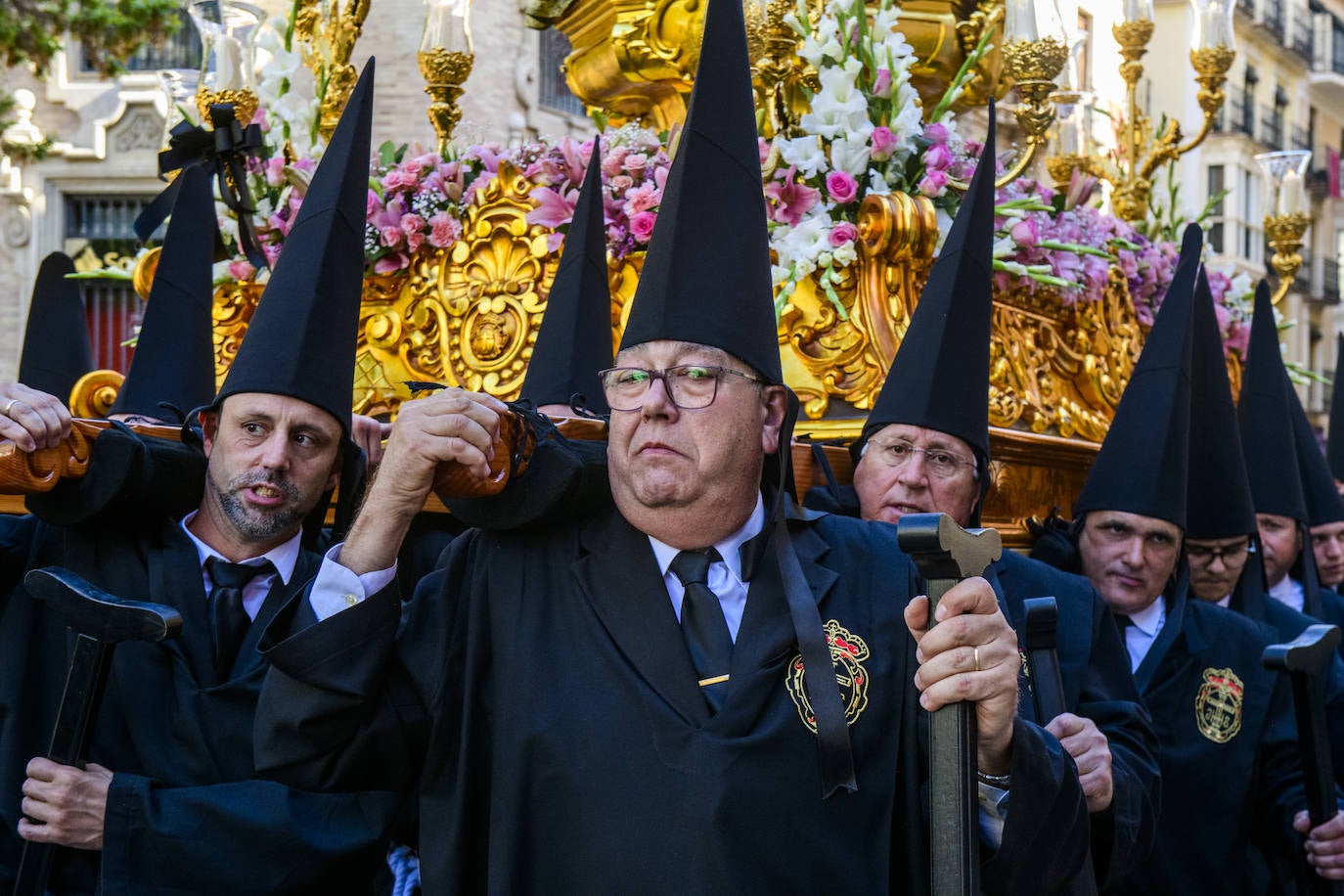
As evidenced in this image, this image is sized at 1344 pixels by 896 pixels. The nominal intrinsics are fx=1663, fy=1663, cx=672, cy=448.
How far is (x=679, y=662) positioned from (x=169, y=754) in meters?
1.14

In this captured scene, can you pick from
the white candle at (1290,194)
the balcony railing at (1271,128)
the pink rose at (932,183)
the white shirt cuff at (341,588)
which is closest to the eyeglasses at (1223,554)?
the pink rose at (932,183)

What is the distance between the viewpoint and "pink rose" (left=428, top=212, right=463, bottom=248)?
486 cm

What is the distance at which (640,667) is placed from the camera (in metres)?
2.58

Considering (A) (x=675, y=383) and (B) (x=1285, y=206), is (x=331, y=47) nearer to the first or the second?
(A) (x=675, y=383)

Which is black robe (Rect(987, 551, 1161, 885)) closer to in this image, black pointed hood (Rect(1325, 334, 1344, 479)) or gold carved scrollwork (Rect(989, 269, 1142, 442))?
gold carved scrollwork (Rect(989, 269, 1142, 442))

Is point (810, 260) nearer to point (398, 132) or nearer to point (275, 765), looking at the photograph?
point (275, 765)

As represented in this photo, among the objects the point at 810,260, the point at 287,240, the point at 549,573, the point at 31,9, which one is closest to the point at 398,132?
the point at 31,9

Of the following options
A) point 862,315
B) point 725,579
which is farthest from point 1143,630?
point 725,579

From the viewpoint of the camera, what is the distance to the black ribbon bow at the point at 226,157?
15.1 ft

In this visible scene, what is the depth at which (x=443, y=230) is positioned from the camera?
16.0 feet

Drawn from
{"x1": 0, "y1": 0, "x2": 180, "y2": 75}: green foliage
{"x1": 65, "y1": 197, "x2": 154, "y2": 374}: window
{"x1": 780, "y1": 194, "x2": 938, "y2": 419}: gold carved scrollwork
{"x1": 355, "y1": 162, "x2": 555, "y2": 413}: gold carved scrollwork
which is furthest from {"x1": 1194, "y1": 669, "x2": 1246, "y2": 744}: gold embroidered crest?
{"x1": 65, "y1": 197, "x2": 154, "y2": 374}: window

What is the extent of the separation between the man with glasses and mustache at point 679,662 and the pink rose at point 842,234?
5.44ft

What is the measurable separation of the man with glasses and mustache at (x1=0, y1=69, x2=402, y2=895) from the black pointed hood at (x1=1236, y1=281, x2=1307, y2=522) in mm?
3479

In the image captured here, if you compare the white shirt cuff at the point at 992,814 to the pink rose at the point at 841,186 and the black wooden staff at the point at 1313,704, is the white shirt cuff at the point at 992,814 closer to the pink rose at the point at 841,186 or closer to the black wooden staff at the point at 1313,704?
the black wooden staff at the point at 1313,704
